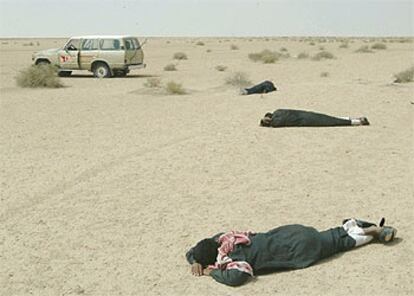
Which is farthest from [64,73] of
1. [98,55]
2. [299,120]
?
[299,120]

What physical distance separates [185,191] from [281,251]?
9.80ft

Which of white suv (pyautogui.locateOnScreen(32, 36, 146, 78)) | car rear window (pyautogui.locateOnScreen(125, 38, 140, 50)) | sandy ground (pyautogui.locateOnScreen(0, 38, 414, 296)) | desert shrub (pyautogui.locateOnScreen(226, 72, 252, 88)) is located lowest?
sandy ground (pyautogui.locateOnScreen(0, 38, 414, 296))

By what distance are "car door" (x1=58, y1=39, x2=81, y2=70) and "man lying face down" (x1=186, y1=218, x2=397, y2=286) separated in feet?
75.3

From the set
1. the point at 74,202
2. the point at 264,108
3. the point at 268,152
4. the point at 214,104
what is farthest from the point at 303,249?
the point at 214,104

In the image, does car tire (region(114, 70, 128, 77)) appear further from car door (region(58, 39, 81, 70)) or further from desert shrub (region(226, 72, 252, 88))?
desert shrub (region(226, 72, 252, 88))

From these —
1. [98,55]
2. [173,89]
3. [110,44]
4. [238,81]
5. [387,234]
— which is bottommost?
[387,234]

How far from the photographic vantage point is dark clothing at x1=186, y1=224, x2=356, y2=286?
6150 millimetres

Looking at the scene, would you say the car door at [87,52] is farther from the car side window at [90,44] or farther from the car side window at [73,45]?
the car side window at [73,45]

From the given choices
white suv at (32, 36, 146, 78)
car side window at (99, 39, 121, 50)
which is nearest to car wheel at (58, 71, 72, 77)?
white suv at (32, 36, 146, 78)

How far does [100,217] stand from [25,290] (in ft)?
6.43

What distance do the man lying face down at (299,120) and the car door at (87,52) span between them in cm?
1665

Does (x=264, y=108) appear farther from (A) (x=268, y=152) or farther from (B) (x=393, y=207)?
(B) (x=393, y=207)

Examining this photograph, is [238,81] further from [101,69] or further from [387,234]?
[387,234]

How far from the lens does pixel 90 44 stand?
28.5 meters
